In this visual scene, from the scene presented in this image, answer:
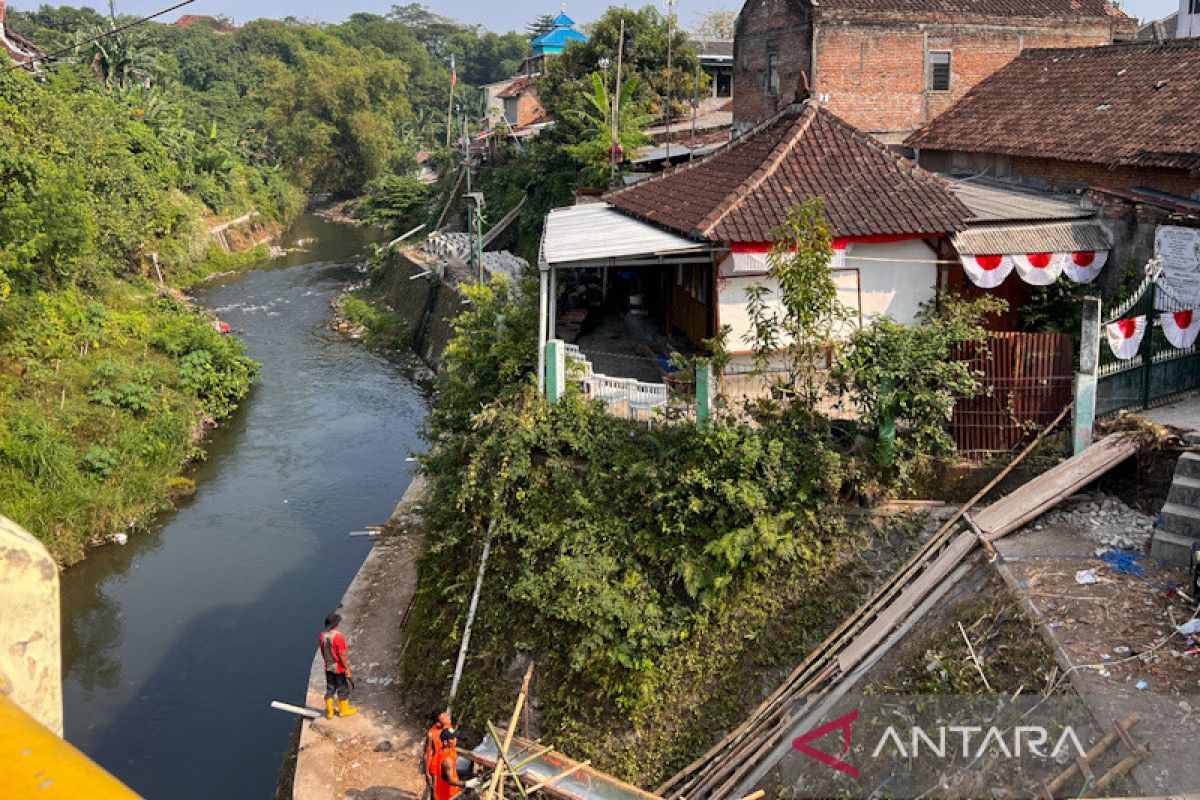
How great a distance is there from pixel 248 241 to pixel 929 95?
30315 mm

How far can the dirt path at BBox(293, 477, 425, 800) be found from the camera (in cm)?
934

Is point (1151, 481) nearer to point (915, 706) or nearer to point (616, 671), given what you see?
point (915, 706)

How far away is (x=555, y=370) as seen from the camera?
11.0 m

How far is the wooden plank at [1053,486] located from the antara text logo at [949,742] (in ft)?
6.53

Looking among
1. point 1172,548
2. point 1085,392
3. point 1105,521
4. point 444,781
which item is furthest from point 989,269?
point 444,781

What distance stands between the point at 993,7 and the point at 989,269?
11.4 metres

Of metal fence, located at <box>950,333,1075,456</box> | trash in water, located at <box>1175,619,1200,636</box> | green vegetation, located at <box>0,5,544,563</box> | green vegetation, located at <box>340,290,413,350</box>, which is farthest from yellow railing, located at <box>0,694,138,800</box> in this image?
green vegetation, located at <box>340,290,413,350</box>

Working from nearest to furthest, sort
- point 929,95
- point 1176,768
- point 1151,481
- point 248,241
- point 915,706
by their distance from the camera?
point 1176,768
point 915,706
point 1151,481
point 929,95
point 248,241

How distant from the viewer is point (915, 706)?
7379 mm

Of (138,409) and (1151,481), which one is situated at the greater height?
(1151,481)

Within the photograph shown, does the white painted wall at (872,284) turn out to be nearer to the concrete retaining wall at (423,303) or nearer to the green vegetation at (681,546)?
the green vegetation at (681,546)

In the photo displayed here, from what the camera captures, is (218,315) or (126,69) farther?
(126,69)

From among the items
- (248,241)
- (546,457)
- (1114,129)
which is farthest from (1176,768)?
(248,241)

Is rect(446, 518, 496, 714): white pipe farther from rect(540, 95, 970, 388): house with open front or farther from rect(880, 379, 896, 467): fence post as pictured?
rect(880, 379, 896, 467): fence post
